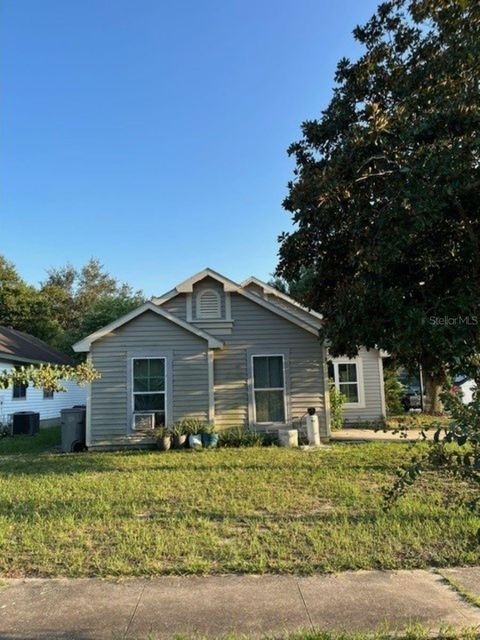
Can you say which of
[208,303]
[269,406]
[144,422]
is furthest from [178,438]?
[208,303]

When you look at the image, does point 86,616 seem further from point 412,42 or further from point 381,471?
point 412,42

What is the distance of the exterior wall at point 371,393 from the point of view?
57.0 feet

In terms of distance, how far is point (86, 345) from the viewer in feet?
41.0

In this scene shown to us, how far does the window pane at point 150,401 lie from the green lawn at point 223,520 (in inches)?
118

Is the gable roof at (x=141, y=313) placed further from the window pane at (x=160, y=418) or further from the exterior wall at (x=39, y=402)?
the exterior wall at (x=39, y=402)

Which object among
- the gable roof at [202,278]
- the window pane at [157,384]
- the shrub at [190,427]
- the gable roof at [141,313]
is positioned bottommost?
the shrub at [190,427]

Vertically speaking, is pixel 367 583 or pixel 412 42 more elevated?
pixel 412 42

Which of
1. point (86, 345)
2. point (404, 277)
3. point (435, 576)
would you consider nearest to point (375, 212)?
point (404, 277)

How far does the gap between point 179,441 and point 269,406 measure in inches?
100

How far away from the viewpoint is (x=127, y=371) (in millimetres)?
12570

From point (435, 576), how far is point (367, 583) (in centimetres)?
63

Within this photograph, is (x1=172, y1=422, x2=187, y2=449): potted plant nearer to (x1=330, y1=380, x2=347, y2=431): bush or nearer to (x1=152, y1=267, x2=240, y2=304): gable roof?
(x1=152, y1=267, x2=240, y2=304): gable roof

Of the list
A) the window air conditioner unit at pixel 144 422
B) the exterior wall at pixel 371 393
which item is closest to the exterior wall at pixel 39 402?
the window air conditioner unit at pixel 144 422

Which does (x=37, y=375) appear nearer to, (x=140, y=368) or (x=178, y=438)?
(x=178, y=438)
